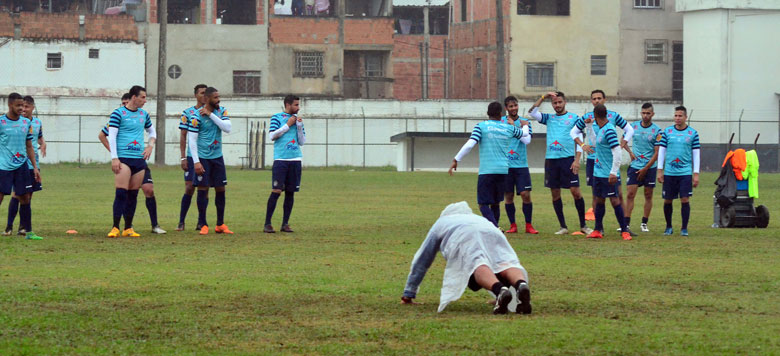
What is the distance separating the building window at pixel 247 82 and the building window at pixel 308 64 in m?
2.60

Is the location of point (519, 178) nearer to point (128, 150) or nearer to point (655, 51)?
point (128, 150)

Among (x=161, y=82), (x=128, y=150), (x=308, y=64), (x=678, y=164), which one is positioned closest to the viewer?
(x=128, y=150)

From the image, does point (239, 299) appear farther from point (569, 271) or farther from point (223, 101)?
point (223, 101)

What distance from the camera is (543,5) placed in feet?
240

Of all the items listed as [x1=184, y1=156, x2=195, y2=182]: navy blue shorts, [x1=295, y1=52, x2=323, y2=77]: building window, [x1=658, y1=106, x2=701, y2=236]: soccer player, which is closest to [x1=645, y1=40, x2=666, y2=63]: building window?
[x1=295, y1=52, x2=323, y2=77]: building window

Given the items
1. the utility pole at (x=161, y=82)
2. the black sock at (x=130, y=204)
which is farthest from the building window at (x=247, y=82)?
the black sock at (x=130, y=204)

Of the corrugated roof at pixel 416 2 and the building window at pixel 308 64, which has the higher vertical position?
the corrugated roof at pixel 416 2

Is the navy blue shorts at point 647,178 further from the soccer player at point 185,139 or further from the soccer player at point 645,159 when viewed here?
the soccer player at point 185,139

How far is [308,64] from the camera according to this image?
2815 inches

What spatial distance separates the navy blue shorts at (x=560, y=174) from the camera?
17875mm

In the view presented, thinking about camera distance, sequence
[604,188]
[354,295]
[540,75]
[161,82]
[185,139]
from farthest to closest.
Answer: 1. [540,75]
2. [161,82]
3. [185,139]
4. [604,188]
5. [354,295]

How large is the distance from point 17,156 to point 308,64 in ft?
183

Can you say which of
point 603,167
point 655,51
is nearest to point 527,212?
point 603,167

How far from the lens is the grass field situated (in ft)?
26.0
